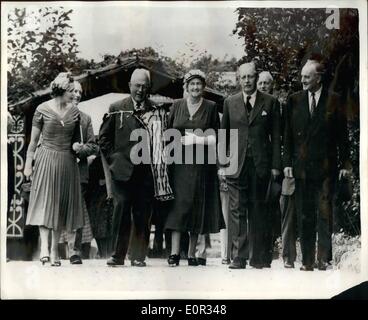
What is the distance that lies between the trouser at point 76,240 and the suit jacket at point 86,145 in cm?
8

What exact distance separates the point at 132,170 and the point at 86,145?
42cm

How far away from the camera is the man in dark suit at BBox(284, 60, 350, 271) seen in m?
6.73

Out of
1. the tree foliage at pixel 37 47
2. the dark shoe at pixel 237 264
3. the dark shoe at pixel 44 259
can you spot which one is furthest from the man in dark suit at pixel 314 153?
the dark shoe at pixel 44 259

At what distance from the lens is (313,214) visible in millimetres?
6742

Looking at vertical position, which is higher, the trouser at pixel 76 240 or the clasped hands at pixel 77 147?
the clasped hands at pixel 77 147

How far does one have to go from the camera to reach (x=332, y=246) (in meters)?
6.75

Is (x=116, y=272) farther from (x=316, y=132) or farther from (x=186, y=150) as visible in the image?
(x=316, y=132)

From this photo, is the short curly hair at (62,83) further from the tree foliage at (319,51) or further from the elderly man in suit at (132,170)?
the tree foliage at (319,51)

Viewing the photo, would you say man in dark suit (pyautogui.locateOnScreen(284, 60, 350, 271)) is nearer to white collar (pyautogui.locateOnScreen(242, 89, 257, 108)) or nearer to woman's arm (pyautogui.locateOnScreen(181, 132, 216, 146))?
white collar (pyautogui.locateOnScreen(242, 89, 257, 108))

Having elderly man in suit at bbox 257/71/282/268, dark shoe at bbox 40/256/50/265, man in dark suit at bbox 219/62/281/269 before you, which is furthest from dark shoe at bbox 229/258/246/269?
dark shoe at bbox 40/256/50/265

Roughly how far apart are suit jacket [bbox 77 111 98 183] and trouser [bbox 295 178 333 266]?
5.39 ft

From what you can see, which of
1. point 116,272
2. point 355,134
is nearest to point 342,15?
point 355,134

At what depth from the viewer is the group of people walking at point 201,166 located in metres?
6.67
